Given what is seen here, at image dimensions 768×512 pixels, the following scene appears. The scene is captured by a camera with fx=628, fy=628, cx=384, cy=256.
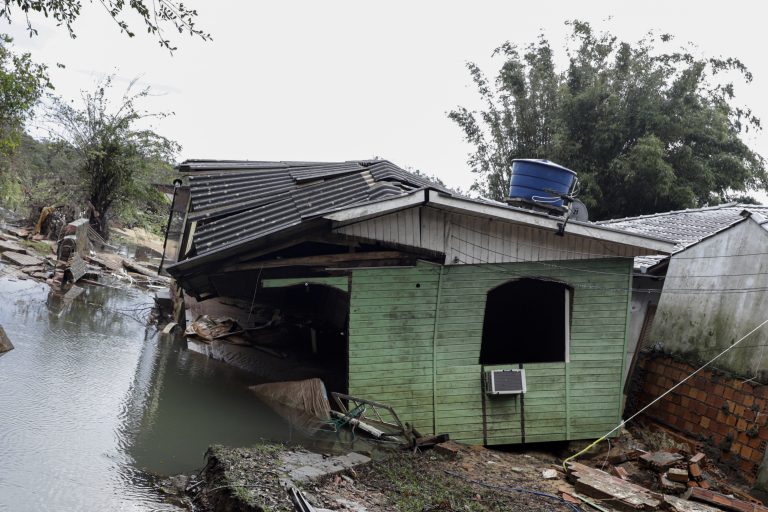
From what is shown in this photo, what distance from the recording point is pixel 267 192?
34.0ft

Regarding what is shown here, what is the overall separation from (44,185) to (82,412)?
2248cm

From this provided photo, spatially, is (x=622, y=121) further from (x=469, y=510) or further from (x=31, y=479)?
(x=31, y=479)

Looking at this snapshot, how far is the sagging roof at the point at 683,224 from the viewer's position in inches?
453

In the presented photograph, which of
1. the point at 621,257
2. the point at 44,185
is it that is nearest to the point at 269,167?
the point at 621,257

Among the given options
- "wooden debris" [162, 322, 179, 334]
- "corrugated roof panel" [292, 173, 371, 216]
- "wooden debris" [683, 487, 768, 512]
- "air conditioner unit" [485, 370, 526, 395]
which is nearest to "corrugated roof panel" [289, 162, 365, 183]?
"corrugated roof panel" [292, 173, 371, 216]

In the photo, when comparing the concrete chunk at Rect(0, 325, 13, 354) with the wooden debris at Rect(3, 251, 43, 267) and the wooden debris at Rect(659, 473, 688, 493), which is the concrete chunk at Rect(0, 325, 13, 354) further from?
the wooden debris at Rect(659, 473, 688, 493)

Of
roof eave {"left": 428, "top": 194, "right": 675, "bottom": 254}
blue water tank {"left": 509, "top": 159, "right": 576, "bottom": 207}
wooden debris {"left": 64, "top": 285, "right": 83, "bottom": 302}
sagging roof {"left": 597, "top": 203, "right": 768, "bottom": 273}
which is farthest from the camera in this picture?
wooden debris {"left": 64, "top": 285, "right": 83, "bottom": 302}

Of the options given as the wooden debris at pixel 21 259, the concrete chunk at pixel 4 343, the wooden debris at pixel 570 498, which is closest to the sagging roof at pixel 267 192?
the concrete chunk at pixel 4 343

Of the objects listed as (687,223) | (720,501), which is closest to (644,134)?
(687,223)

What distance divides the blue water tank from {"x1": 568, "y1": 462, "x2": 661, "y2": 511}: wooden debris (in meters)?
5.01

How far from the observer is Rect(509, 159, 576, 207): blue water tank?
11.2 m

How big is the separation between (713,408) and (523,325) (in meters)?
3.99

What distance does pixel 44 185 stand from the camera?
27.1 meters

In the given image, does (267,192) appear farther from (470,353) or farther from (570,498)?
(570,498)
